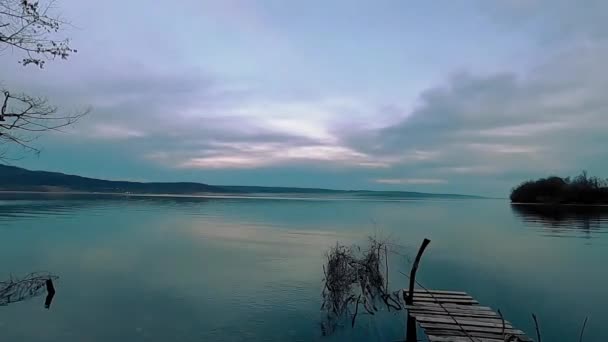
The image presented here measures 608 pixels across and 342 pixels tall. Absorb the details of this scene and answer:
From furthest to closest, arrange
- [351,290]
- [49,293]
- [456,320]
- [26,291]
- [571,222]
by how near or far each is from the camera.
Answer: [571,222] < [351,290] < [26,291] < [49,293] < [456,320]

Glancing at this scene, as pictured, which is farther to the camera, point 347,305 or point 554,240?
point 554,240

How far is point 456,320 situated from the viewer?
10.7 metres

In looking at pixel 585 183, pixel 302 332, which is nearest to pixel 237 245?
pixel 302 332

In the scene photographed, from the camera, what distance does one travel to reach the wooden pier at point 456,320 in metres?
9.46

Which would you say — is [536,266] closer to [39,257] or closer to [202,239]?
[202,239]

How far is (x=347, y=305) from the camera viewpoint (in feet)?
51.1

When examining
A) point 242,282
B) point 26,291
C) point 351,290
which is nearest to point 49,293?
point 26,291

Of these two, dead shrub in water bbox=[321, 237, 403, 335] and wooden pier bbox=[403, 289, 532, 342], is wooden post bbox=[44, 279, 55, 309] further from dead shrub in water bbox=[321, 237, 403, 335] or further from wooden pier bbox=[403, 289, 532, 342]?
wooden pier bbox=[403, 289, 532, 342]

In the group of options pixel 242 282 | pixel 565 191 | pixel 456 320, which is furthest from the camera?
pixel 565 191

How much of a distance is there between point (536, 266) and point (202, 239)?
934 inches

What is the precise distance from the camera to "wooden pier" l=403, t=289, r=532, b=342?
9.46m

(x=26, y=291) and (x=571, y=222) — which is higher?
(x=571, y=222)

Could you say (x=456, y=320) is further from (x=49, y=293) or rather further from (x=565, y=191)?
(x=565, y=191)

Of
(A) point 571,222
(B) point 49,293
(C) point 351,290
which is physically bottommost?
(B) point 49,293
